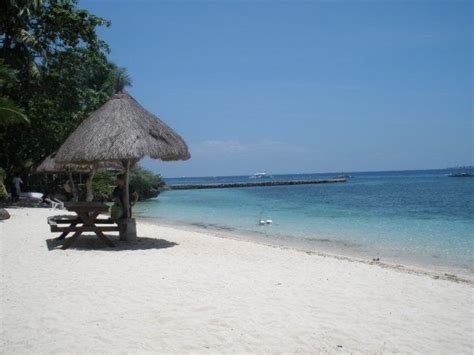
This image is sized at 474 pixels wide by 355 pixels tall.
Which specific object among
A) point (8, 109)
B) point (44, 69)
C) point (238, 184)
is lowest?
point (238, 184)

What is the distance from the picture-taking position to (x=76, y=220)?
9039 millimetres

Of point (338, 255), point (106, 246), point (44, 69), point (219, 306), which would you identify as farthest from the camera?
point (44, 69)

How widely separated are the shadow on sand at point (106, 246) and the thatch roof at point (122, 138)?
5.60ft

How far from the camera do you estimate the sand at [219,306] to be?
3.98m

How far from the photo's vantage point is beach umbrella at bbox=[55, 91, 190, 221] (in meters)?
8.93

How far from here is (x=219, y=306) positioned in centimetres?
498

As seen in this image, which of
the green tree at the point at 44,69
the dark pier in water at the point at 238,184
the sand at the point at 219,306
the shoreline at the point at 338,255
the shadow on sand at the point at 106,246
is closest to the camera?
the sand at the point at 219,306

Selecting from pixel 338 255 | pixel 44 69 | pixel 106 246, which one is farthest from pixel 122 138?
pixel 44 69

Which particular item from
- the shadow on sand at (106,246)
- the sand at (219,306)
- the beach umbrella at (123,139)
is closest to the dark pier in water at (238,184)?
the shadow on sand at (106,246)

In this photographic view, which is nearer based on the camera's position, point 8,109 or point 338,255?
point 338,255

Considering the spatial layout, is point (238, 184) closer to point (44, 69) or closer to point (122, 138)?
point (44, 69)

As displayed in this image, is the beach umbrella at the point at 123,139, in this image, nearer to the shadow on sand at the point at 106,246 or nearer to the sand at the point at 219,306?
the shadow on sand at the point at 106,246

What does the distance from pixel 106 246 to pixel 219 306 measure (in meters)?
4.88

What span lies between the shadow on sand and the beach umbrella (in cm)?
78
